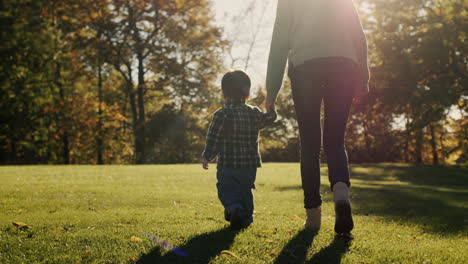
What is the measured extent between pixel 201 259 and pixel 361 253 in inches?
44.4

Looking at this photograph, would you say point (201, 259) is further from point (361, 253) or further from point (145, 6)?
point (145, 6)

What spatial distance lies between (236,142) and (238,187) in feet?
1.41

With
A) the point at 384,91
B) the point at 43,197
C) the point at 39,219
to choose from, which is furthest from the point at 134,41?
the point at 39,219

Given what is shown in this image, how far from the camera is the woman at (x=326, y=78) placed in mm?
3201

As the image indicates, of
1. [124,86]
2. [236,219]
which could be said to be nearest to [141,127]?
[124,86]

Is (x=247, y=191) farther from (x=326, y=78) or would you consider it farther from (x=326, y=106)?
(x=326, y=78)

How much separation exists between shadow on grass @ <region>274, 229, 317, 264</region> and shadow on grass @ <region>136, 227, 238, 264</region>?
424 millimetres

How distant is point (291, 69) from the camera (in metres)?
3.37

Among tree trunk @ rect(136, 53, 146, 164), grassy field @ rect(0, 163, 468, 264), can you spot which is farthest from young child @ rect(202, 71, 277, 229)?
tree trunk @ rect(136, 53, 146, 164)

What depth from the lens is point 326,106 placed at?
10.8 ft

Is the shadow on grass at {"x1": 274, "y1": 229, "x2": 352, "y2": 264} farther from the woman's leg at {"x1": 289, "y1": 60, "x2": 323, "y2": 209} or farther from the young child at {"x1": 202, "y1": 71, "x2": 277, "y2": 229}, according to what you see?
the young child at {"x1": 202, "y1": 71, "x2": 277, "y2": 229}

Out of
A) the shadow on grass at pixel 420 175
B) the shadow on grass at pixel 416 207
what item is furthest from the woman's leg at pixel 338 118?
the shadow on grass at pixel 420 175

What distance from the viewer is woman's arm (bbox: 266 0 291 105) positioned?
11.5 ft

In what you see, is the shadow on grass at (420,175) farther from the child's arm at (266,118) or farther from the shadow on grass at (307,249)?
the shadow on grass at (307,249)
